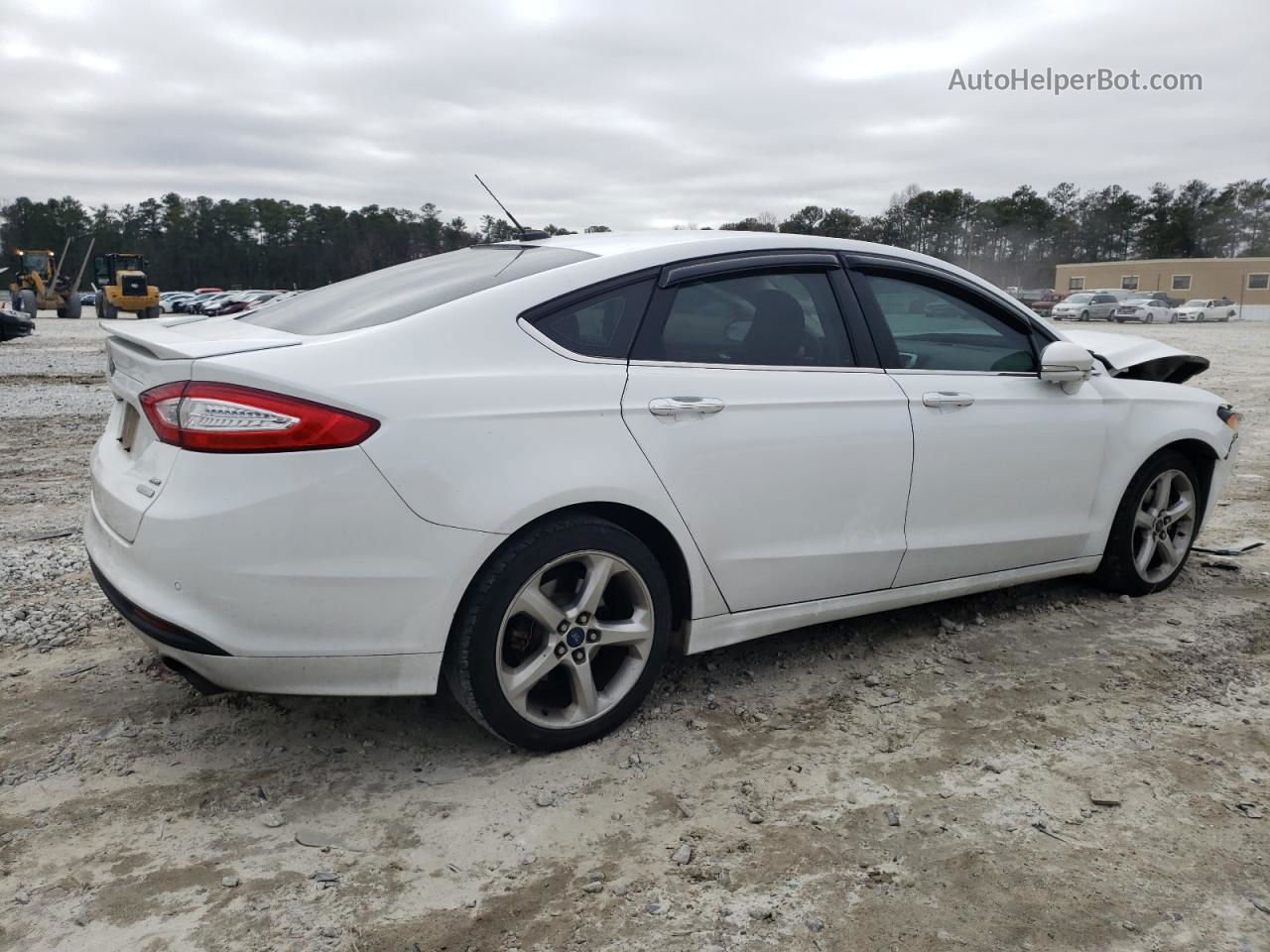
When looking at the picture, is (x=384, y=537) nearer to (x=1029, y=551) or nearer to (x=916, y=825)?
(x=916, y=825)

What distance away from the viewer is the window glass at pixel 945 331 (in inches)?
149

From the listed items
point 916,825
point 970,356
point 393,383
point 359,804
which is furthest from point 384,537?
point 970,356

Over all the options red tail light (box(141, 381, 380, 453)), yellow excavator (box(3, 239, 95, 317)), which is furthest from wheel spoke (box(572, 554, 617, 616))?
yellow excavator (box(3, 239, 95, 317))

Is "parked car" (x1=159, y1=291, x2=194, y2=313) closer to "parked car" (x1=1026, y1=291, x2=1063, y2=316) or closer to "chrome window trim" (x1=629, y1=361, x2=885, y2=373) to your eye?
"parked car" (x1=1026, y1=291, x2=1063, y2=316)

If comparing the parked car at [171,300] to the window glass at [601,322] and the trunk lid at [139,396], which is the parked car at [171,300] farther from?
the window glass at [601,322]

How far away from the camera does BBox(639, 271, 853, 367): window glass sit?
3242 mm

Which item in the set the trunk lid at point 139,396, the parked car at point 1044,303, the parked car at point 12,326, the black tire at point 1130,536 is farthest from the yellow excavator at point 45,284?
the black tire at point 1130,536

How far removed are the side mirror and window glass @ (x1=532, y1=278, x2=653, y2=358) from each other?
5.86ft

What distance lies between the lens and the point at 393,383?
268 cm

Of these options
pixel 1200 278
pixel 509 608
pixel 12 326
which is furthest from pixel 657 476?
pixel 1200 278

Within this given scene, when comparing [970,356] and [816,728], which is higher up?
[970,356]

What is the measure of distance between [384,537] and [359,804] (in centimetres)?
78

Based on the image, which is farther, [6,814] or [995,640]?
[995,640]

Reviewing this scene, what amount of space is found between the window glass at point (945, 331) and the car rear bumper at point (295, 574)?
1853 millimetres
